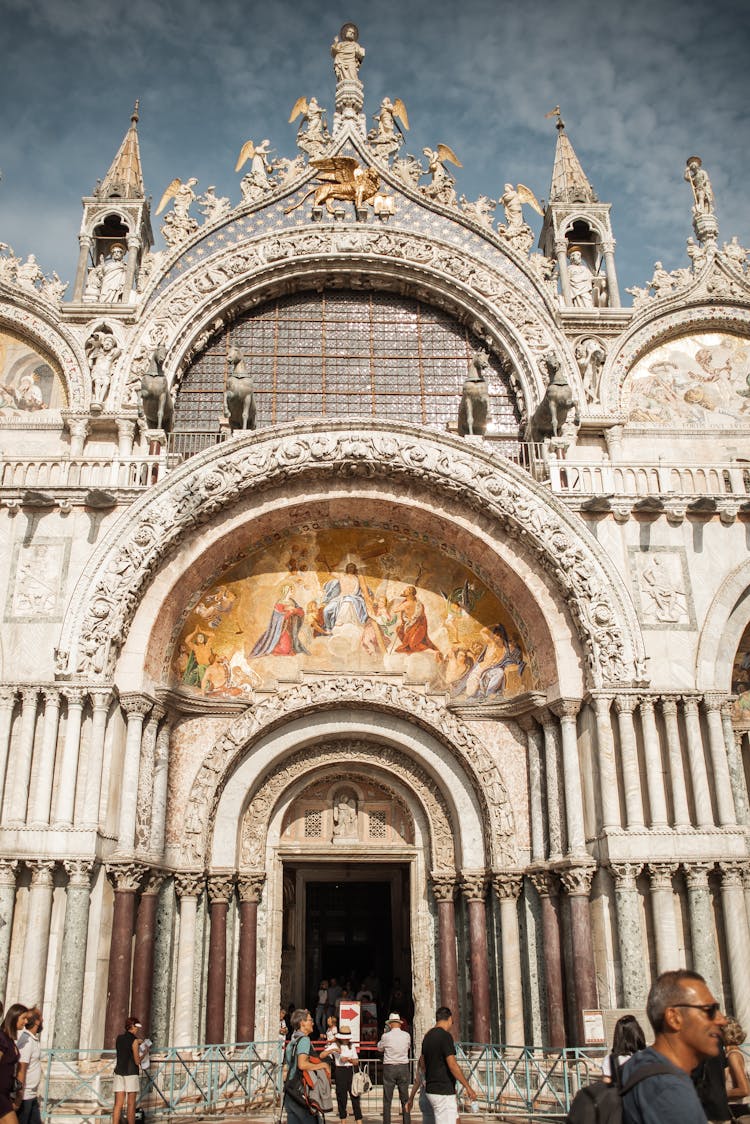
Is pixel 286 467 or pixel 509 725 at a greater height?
pixel 286 467

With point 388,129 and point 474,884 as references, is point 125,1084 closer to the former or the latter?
point 474,884

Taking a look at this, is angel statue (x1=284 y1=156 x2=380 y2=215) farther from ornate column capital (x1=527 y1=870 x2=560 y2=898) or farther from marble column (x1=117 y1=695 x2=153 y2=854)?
ornate column capital (x1=527 y1=870 x2=560 y2=898)

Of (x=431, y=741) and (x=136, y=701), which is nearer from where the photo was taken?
(x=136, y=701)

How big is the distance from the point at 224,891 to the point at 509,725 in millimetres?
4735

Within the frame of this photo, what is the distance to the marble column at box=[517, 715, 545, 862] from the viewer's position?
527 inches

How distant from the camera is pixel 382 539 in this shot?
15.3 m

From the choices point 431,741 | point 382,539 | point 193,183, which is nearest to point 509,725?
point 431,741

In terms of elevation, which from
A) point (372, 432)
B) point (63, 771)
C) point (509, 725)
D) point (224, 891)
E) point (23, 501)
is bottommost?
point (224, 891)

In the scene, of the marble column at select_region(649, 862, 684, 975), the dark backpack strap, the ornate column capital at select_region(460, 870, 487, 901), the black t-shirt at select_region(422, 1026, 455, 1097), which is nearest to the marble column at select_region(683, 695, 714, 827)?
the marble column at select_region(649, 862, 684, 975)

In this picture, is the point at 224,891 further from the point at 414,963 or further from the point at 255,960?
the point at 414,963

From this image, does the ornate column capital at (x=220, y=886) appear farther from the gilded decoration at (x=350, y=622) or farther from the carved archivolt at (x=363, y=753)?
the gilded decoration at (x=350, y=622)

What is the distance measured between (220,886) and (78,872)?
2.34m

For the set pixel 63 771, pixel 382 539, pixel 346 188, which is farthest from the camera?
pixel 346 188

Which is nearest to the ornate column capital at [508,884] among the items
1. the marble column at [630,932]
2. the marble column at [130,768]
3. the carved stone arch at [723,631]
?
the marble column at [630,932]
